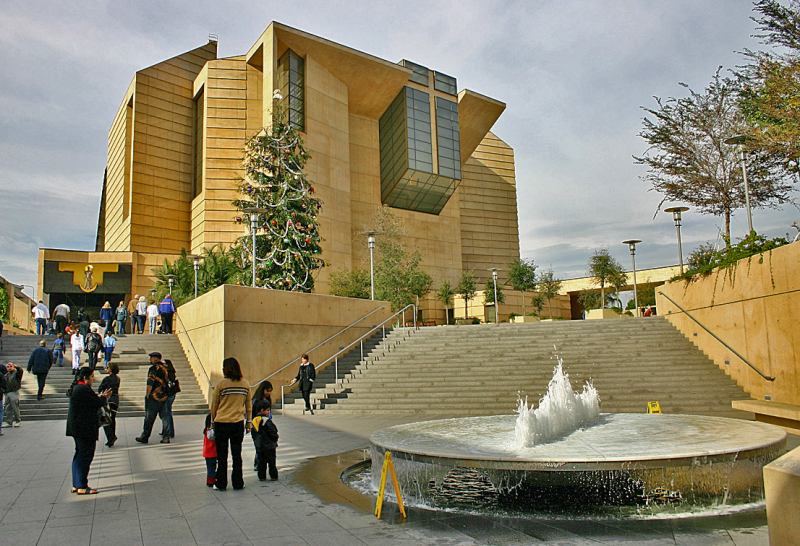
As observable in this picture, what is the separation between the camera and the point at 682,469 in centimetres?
605

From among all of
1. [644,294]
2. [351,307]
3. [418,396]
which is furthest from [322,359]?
[644,294]

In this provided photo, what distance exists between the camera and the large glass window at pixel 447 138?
5241 centimetres

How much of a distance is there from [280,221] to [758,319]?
723 inches

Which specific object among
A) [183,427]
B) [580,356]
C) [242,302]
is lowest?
[183,427]

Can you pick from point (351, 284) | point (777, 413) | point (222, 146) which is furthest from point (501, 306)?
point (777, 413)

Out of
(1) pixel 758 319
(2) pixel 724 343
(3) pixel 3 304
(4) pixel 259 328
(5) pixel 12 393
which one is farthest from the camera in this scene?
(3) pixel 3 304

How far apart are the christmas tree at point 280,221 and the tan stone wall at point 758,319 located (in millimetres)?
15327

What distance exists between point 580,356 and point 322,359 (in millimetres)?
8359

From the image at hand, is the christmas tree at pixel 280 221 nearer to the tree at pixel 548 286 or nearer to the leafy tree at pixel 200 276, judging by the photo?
the leafy tree at pixel 200 276

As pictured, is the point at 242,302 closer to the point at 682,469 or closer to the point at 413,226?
the point at 682,469

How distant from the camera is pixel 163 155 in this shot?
166ft

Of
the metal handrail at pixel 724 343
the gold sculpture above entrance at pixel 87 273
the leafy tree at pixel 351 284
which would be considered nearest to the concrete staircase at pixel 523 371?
the metal handrail at pixel 724 343

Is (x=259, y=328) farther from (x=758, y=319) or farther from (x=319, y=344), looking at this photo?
(x=758, y=319)

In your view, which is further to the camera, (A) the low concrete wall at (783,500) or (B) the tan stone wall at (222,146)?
(B) the tan stone wall at (222,146)
